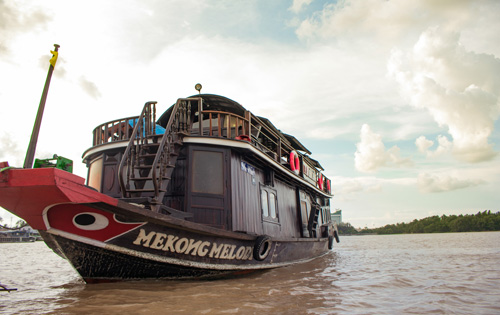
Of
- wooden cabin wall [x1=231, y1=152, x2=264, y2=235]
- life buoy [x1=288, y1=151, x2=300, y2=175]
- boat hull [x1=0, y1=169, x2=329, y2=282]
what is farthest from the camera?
life buoy [x1=288, y1=151, x2=300, y2=175]

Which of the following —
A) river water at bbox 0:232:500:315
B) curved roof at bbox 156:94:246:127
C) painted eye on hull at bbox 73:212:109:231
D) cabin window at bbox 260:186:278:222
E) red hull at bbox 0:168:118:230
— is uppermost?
curved roof at bbox 156:94:246:127

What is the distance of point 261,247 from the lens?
6848 millimetres

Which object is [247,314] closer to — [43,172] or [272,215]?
[43,172]

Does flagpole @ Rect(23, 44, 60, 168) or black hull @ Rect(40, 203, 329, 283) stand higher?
flagpole @ Rect(23, 44, 60, 168)

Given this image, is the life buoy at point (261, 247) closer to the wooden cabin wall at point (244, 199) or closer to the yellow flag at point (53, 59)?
the wooden cabin wall at point (244, 199)

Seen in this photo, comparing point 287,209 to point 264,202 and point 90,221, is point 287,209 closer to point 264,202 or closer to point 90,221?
point 264,202

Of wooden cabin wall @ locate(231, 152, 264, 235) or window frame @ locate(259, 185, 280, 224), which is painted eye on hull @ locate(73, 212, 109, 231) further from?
window frame @ locate(259, 185, 280, 224)

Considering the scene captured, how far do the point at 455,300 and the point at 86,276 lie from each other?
546cm

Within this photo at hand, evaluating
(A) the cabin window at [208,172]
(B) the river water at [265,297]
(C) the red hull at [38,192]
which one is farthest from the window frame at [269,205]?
(C) the red hull at [38,192]

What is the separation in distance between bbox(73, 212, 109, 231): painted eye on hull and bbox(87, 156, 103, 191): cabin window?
304 cm

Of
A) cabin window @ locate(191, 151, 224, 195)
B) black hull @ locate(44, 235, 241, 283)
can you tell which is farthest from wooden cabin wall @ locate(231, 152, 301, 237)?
black hull @ locate(44, 235, 241, 283)

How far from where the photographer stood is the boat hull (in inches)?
143

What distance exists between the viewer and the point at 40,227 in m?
4.26

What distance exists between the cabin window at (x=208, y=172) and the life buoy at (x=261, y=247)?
47.6 inches
